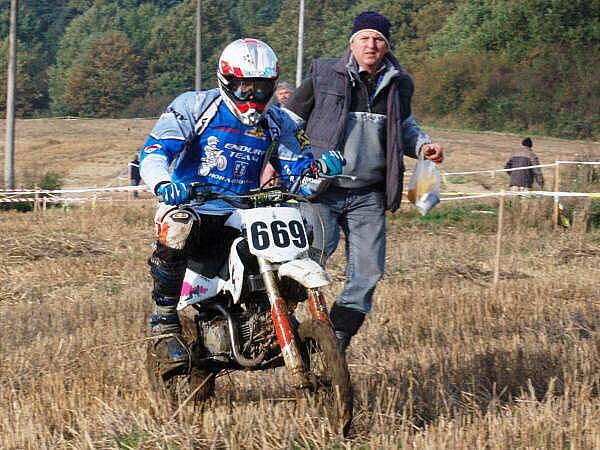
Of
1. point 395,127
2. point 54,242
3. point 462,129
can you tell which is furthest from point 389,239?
point 462,129

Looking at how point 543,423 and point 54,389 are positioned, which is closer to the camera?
point 543,423

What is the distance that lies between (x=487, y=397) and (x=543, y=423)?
0.89m

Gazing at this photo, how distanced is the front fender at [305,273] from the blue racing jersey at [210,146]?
24.2 inches

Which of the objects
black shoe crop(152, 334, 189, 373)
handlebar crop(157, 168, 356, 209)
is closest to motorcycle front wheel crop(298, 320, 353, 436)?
handlebar crop(157, 168, 356, 209)

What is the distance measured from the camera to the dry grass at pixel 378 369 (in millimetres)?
5086

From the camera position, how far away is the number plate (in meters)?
5.30

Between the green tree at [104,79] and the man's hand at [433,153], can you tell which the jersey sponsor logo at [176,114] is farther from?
the green tree at [104,79]

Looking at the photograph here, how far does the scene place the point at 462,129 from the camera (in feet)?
157

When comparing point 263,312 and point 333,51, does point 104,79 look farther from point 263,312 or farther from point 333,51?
point 263,312

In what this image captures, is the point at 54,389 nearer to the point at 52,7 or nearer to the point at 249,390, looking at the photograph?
the point at 249,390

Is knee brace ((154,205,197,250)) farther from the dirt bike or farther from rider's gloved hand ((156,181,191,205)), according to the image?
rider's gloved hand ((156,181,191,205))

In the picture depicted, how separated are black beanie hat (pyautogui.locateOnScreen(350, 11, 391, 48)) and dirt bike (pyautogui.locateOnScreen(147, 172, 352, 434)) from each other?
1.31 m

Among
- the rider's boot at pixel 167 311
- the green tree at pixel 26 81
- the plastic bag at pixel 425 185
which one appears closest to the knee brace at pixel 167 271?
the rider's boot at pixel 167 311

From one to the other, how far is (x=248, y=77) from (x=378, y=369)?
6.96ft
